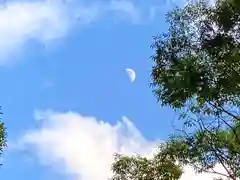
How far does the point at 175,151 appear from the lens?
1700 centimetres

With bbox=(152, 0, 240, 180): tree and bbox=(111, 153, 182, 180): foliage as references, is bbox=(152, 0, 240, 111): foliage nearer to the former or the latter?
bbox=(152, 0, 240, 180): tree

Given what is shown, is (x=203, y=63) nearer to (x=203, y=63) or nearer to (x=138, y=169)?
(x=203, y=63)

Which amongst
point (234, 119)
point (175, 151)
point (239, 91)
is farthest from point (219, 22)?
point (175, 151)

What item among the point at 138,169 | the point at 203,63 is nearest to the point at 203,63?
the point at 203,63

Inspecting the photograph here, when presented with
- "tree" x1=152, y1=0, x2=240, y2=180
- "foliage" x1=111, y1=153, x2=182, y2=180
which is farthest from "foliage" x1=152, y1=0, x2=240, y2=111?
"foliage" x1=111, y1=153, x2=182, y2=180

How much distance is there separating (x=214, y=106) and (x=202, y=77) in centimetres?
138

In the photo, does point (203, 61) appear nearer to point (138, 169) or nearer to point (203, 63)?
point (203, 63)

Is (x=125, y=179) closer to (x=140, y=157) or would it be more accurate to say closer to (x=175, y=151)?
(x=140, y=157)

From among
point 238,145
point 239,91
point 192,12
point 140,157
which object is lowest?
point 239,91

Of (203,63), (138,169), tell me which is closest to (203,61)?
(203,63)

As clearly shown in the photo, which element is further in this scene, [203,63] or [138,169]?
[138,169]

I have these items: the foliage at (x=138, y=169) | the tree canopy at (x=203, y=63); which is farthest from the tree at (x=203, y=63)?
the foliage at (x=138, y=169)

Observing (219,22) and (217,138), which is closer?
(219,22)

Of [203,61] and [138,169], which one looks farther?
[138,169]
